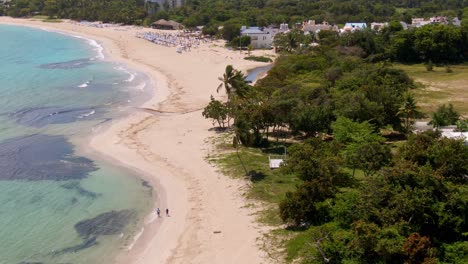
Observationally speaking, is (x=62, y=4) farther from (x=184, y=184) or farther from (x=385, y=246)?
(x=385, y=246)

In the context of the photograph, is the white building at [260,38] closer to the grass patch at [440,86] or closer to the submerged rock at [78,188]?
the grass patch at [440,86]

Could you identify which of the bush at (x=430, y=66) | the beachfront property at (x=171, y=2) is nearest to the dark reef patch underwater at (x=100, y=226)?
the bush at (x=430, y=66)

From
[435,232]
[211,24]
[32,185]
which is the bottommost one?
[32,185]

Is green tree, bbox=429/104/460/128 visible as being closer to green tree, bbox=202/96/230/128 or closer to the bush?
green tree, bbox=202/96/230/128

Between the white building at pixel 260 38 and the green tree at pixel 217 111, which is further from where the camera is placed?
the white building at pixel 260 38

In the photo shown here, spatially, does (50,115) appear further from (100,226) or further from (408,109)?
(408,109)

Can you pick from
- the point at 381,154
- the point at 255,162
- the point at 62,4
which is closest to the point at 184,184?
the point at 255,162

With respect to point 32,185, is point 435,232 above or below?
above
